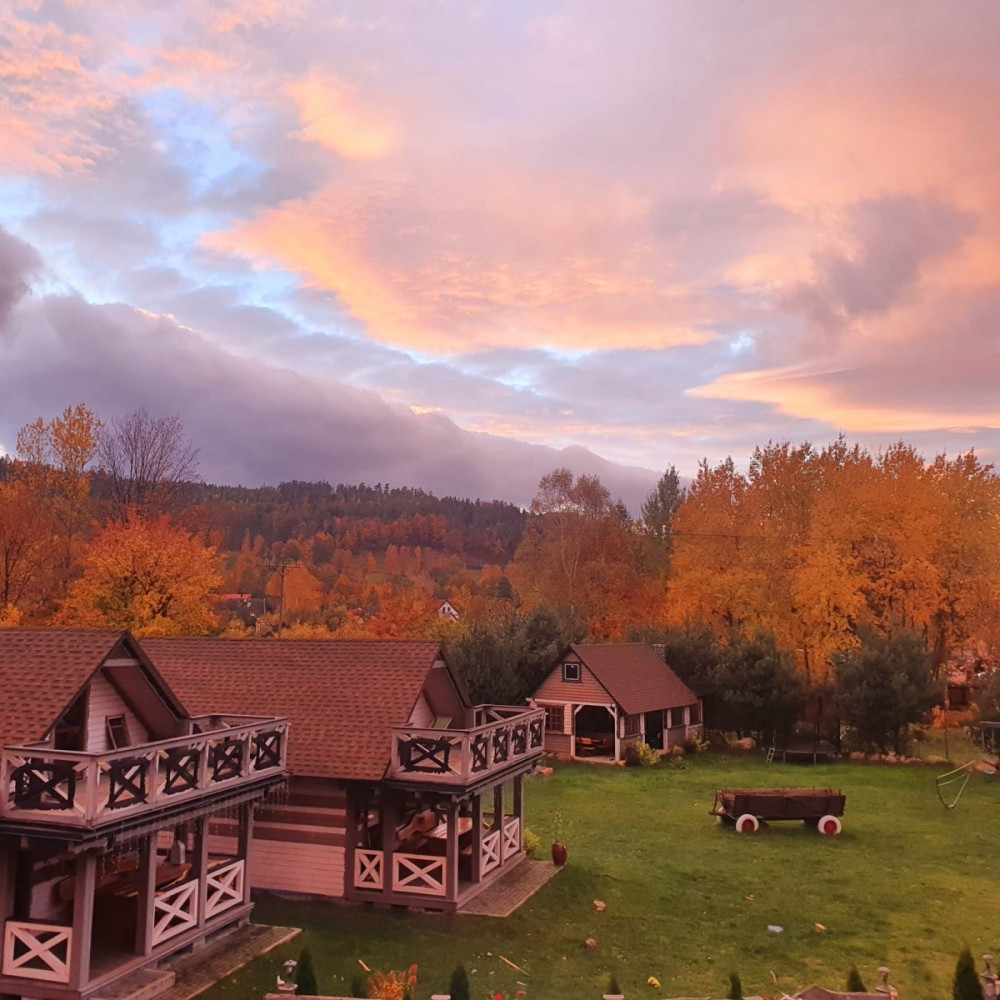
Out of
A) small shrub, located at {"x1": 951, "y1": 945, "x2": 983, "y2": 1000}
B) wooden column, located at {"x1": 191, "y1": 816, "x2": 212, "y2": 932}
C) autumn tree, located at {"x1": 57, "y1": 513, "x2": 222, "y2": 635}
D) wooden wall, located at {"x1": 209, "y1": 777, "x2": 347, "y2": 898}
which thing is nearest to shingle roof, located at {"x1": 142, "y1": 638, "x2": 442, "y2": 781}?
wooden wall, located at {"x1": 209, "y1": 777, "x2": 347, "y2": 898}

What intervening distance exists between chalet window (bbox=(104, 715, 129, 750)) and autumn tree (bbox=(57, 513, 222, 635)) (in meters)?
20.0

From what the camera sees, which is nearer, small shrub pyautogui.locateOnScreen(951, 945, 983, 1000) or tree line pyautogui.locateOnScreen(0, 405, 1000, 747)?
small shrub pyautogui.locateOnScreen(951, 945, 983, 1000)

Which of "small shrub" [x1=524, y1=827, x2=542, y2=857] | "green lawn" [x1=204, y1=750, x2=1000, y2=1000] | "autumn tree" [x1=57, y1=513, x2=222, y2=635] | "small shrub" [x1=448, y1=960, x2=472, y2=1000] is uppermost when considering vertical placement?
"autumn tree" [x1=57, y1=513, x2=222, y2=635]

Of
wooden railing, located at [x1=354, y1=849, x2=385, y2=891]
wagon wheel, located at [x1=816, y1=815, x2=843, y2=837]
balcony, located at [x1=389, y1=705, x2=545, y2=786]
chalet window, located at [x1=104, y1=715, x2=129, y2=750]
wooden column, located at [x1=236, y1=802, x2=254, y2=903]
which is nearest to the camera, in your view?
chalet window, located at [x1=104, y1=715, x2=129, y2=750]

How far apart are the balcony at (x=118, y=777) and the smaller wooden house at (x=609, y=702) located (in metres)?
24.3

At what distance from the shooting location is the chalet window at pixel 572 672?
131 ft

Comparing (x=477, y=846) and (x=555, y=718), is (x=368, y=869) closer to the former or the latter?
(x=477, y=846)

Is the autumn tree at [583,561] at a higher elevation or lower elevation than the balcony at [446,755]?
higher

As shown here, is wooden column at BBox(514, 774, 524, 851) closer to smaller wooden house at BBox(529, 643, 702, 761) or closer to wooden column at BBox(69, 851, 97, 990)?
A: wooden column at BBox(69, 851, 97, 990)

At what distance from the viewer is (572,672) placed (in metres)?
40.1

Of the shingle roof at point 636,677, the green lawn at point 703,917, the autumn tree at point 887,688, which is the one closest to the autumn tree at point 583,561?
the shingle roof at point 636,677

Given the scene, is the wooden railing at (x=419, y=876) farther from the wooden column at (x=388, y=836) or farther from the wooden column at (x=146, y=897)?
the wooden column at (x=146, y=897)

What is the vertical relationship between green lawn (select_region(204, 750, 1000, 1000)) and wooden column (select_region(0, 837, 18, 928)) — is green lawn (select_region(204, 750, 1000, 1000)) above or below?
below

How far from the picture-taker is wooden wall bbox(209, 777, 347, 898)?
1852cm
